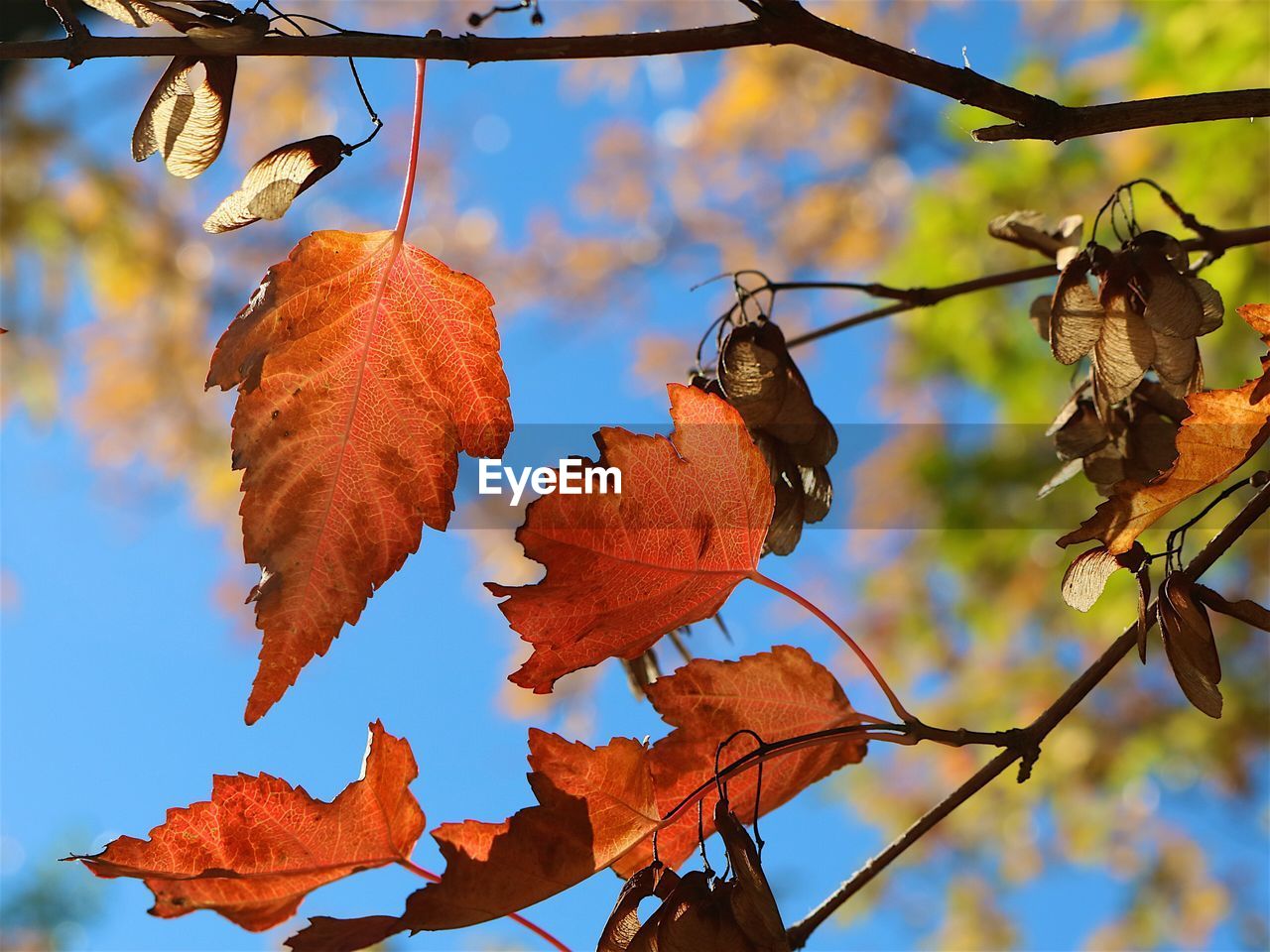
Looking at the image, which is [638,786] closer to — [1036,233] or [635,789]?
[635,789]

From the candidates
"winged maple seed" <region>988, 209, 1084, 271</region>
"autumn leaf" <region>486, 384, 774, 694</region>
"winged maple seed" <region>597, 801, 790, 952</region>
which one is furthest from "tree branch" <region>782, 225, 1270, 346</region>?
"winged maple seed" <region>597, 801, 790, 952</region>

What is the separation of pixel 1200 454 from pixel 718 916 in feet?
0.62

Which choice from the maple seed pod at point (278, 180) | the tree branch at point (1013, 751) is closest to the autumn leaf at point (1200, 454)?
the tree branch at point (1013, 751)

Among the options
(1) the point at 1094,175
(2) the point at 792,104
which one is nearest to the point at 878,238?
(2) the point at 792,104

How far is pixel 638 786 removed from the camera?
341 millimetres

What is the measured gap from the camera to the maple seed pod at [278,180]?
A: 34cm

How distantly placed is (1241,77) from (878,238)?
219cm

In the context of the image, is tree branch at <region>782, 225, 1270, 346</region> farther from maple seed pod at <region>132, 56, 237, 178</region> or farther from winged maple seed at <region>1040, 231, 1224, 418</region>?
maple seed pod at <region>132, 56, 237, 178</region>

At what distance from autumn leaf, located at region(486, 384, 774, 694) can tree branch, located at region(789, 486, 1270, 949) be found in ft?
0.29

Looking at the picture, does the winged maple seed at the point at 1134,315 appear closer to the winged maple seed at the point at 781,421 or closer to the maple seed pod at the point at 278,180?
the winged maple seed at the point at 781,421

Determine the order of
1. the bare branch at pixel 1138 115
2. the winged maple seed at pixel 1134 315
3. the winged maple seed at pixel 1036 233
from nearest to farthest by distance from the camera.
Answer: the bare branch at pixel 1138 115, the winged maple seed at pixel 1134 315, the winged maple seed at pixel 1036 233

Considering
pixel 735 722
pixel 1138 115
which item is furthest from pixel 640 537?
pixel 1138 115

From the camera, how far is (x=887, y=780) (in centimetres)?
351

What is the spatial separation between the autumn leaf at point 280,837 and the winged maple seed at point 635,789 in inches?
0.9
